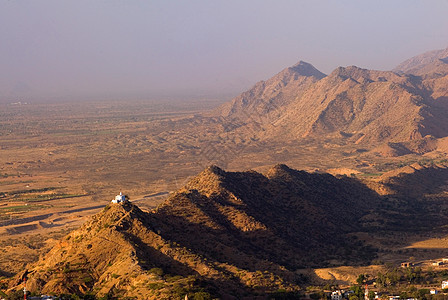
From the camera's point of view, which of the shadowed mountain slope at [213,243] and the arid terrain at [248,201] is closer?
the shadowed mountain slope at [213,243]

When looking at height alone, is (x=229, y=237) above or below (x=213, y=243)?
below

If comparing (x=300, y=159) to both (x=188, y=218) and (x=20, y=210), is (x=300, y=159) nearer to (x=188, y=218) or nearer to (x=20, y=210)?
(x=20, y=210)

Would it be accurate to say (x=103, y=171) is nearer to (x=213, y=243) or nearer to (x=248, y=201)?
(x=248, y=201)

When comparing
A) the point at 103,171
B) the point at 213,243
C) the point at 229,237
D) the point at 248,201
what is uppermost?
the point at 248,201

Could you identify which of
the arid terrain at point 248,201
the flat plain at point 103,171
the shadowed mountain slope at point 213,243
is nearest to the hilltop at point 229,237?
the shadowed mountain slope at point 213,243

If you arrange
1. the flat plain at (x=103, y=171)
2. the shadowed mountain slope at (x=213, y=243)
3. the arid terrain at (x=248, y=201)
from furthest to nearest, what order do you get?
1. the flat plain at (x=103, y=171)
2. the arid terrain at (x=248, y=201)
3. the shadowed mountain slope at (x=213, y=243)

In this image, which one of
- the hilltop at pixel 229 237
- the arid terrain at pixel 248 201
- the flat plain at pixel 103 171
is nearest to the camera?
the hilltop at pixel 229 237

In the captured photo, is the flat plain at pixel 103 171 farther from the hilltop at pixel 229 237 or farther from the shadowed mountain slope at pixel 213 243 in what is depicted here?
the hilltop at pixel 229 237

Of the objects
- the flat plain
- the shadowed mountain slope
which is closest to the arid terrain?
the shadowed mountain slope

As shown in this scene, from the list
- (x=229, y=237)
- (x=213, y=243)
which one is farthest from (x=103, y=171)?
(x=213, y=243)

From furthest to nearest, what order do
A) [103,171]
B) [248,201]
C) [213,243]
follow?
[103,171]
[248,201]
[213,243]

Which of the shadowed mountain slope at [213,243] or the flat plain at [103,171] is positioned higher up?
the shadowed mountain slope at [213,243]
